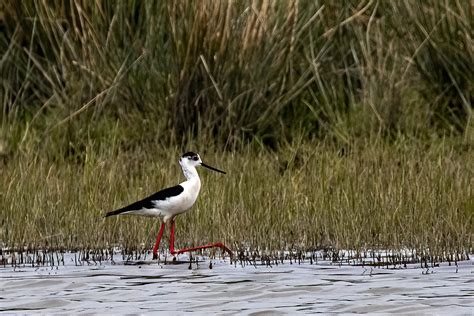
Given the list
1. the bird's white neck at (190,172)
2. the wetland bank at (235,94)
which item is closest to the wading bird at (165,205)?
the bird's white neck at (190,172)

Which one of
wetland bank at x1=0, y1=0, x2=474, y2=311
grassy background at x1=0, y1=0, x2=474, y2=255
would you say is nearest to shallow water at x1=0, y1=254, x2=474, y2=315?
wetland bank at x1=0, y1=0, x2=474, y2=311

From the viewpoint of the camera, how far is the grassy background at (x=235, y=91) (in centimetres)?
988

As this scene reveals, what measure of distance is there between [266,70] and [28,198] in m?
3.35

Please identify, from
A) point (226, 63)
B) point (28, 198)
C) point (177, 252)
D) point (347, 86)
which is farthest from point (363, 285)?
point (347, 86)

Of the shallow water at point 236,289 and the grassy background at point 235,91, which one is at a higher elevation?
the grassy background at point 235,91

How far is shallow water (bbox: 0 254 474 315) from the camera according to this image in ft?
19.1

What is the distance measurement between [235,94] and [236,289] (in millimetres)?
5096

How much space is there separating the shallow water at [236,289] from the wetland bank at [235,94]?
192 centimetres

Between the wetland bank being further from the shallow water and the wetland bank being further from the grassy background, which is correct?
the shallow water

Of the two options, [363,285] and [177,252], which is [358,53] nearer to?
[177,252]

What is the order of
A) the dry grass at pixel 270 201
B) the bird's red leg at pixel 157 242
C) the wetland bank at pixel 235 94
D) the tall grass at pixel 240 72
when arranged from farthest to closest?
the tall grass at pixel 240 72, the wetland bank at pixel 235 94, the dry grass at pixel 270 201, the bird's red leg at pixel 157 242

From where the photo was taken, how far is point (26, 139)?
11023 mm

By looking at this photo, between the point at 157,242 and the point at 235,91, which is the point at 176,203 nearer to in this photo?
the point at 157,242

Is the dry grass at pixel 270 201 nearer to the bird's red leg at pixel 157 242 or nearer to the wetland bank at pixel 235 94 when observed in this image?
the wetland bank at pixel 235 94
